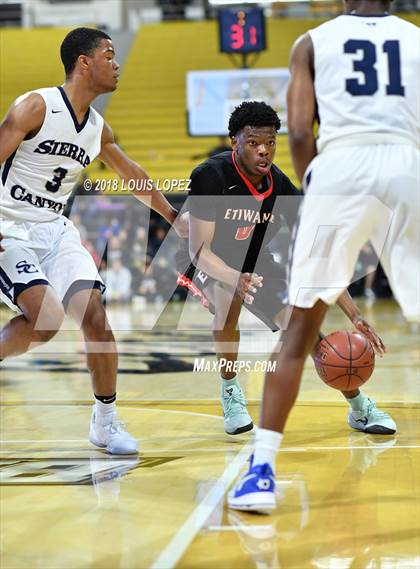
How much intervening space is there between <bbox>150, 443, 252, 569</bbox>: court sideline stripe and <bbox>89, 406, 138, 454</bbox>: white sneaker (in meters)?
0.53

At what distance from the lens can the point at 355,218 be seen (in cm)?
303

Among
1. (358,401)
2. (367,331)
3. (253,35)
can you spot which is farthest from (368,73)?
(253,35)

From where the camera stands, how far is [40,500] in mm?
3436

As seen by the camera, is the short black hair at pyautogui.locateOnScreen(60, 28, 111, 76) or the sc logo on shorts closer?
the sc logo on shorts

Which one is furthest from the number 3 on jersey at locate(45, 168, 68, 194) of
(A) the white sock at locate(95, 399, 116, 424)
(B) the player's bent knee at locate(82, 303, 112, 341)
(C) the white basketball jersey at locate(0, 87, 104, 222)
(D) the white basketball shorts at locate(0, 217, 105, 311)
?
(A) the white sock at locate(95, 399, 116, 424)

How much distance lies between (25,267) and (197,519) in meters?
1.54

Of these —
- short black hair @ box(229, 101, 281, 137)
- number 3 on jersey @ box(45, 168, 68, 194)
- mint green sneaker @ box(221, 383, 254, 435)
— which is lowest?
mint green sneaker @ box(221, 383, 254, 435)

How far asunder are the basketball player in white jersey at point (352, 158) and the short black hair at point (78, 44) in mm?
1515

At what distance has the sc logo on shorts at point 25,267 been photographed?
4.07m

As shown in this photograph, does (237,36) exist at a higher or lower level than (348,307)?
lower

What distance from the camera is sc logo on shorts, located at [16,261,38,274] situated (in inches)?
160

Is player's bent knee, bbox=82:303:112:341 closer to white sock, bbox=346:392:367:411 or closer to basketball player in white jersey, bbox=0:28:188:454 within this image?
basketball player in white jersey, bbox=0:28:188:454

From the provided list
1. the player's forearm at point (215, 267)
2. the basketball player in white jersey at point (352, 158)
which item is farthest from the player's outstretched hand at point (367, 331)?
the basketball player in white jersey at point (352, 158)

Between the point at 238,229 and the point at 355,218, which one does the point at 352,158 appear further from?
the point at 238,229
